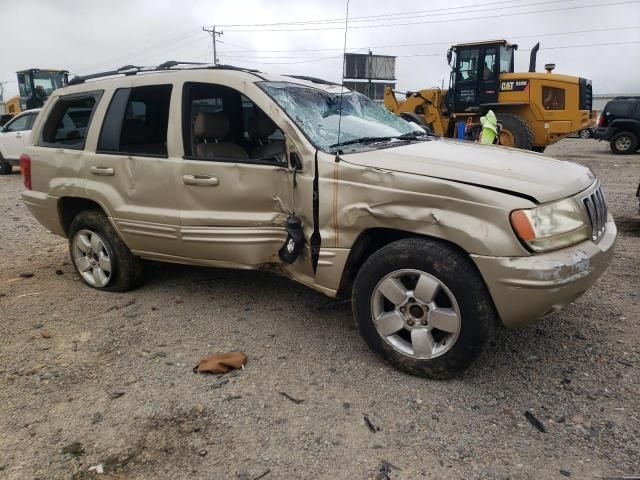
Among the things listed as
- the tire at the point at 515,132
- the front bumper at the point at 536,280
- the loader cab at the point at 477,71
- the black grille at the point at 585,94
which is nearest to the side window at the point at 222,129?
the front bumper at the point at 536,280

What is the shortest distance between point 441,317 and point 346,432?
2.69 feet

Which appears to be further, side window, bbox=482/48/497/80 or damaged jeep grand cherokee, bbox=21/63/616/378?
side window, bbox=482/48/497/80

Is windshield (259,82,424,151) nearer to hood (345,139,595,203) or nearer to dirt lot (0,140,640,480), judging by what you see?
hood (345,139,595,203)

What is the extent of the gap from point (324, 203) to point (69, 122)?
2.86 metres

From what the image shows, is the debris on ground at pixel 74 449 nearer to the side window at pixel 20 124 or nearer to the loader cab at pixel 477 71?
the side window at pixel 20 124

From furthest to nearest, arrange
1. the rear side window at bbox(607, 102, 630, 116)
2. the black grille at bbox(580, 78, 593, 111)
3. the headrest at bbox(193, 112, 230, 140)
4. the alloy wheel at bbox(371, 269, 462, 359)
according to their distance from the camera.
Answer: the rear side window at bbox(607, 102, 630, 116) → the black grille at bbox(580, 78, 593, 111) → the headrest at bbox(193, 112, 230, 140) → the alloy wheel at bbox(371, 269, 462, 359)

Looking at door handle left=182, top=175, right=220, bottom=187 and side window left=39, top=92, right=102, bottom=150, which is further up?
side window left=39, top=92, right=102, bottom=150

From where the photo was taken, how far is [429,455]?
2418 millimetres

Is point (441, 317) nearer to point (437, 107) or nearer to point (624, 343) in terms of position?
point (624, 343)

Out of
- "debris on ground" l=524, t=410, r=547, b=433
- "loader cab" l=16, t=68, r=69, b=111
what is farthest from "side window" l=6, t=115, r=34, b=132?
"debris on ground" l=524, t=410, r=547, b=433

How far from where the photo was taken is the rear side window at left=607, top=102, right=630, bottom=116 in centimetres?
1664

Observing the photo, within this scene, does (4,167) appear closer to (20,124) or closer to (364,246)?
(20,124)

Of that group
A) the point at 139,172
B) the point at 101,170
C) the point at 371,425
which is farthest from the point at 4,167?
the point at 371,425

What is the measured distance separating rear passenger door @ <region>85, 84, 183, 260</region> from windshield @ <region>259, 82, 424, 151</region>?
0.99 m
